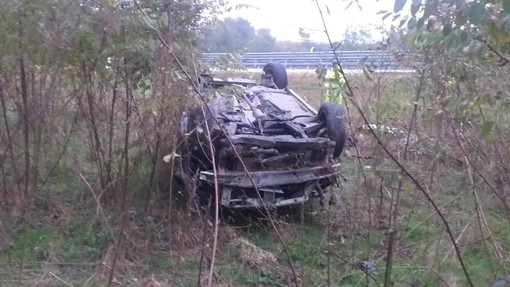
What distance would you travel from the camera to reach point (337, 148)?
8867 mm

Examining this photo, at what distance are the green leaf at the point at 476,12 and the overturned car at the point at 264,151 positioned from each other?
473 cm

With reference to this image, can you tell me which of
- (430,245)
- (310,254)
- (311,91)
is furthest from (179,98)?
(311,91)

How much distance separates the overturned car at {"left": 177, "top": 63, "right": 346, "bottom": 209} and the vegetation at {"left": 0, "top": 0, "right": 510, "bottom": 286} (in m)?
0.30

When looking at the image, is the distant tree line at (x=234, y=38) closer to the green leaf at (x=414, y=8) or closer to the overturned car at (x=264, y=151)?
the overturned car at (x=264, y=151)

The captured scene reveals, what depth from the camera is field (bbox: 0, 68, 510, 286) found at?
657cm

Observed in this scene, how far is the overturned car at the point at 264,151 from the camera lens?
7.88 m

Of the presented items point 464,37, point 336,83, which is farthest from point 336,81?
point 464,37

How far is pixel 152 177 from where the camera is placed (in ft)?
26.9

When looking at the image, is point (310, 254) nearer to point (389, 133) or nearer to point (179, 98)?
point (179, 98)

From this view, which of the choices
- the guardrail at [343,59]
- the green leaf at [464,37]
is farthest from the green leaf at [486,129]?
the guardrail at [343,59]

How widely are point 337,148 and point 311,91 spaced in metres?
6.27

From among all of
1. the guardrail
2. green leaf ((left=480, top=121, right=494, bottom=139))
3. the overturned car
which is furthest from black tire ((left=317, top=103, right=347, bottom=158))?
green leaf ((left=480, top=121, right=494, bottom=139))

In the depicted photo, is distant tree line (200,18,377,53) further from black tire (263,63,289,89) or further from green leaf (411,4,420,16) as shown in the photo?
green leaf (411,4,420,16)

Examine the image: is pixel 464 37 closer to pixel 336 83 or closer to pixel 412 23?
pixel 412 23
